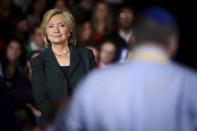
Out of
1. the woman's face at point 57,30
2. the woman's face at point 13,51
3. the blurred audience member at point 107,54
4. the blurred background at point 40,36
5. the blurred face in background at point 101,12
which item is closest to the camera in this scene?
the woman's face at point 57,30

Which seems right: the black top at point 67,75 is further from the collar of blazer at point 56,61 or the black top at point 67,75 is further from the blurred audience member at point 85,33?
the blurred audience member at point 85,33

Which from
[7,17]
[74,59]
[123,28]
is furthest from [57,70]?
[7,17]

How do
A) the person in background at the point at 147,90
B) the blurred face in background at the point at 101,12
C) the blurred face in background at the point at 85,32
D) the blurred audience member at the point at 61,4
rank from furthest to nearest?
1. the blurred audience member at the point at 61,4
2. the blurred face in background at the point at 101,12
3. the blurred face in background at the point at 85,32
4. the person in background at the point at 147,90

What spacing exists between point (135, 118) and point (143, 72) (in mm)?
226

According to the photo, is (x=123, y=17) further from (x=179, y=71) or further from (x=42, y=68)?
(x=179, y=71)

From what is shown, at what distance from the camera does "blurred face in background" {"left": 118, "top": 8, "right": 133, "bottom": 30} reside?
11.4 m

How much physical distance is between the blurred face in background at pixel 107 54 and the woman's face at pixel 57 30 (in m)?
3.23

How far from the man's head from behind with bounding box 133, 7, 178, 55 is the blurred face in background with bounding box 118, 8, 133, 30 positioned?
7779 mm

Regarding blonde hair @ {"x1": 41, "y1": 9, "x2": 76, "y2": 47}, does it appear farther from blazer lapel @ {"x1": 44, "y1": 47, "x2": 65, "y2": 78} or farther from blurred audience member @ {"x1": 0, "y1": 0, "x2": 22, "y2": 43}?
blurred audience member @ {"x1": 0, "y1": 0, "x2": 22, "y2": 43}

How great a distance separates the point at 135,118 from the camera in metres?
3.46

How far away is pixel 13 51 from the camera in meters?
10.5

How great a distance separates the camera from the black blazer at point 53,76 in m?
6.42

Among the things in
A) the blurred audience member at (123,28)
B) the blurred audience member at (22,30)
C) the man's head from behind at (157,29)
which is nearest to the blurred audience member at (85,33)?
the blurred audience member at (123,28)

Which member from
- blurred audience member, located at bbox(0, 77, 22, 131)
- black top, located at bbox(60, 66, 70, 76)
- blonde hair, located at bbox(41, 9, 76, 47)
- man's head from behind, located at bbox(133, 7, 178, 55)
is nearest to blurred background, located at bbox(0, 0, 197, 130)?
blonde hair, located at bbox(41, 9, 76, 47)
